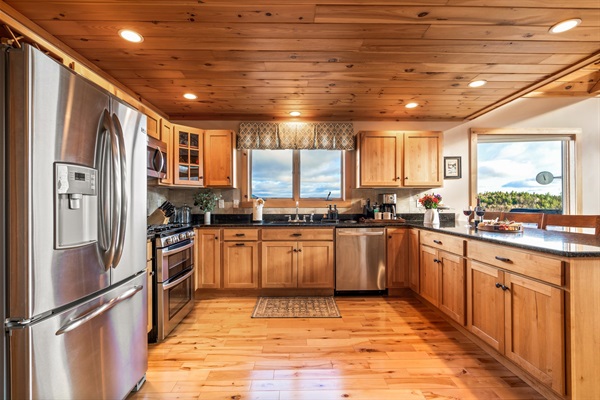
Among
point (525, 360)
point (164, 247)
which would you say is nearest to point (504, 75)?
point (525, 360)

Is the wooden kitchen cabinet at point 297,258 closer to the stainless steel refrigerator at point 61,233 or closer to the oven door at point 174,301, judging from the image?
the oven door at point 174,301

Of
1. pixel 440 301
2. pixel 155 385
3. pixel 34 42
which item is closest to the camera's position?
pixel 34 42

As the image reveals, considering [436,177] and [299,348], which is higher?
[436,177]

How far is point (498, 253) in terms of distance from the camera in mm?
1934

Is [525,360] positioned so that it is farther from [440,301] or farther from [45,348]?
[45,348]

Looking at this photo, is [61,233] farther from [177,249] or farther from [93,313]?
[177,249]

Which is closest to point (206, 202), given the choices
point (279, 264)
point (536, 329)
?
point (279, 264)

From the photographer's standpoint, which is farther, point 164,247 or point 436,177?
point 436,177

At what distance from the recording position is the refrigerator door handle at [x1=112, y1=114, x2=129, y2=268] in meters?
1.42

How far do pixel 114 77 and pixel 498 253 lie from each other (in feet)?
11.8

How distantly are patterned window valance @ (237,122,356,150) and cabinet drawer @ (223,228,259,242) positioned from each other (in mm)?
1193

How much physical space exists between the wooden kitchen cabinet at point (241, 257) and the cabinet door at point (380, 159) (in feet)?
5.55

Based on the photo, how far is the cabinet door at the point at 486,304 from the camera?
1.92 metres

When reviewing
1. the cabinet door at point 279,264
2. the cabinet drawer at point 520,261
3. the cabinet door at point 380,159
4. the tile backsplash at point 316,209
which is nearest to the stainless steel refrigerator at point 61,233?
the cabinet door at point 279,264
